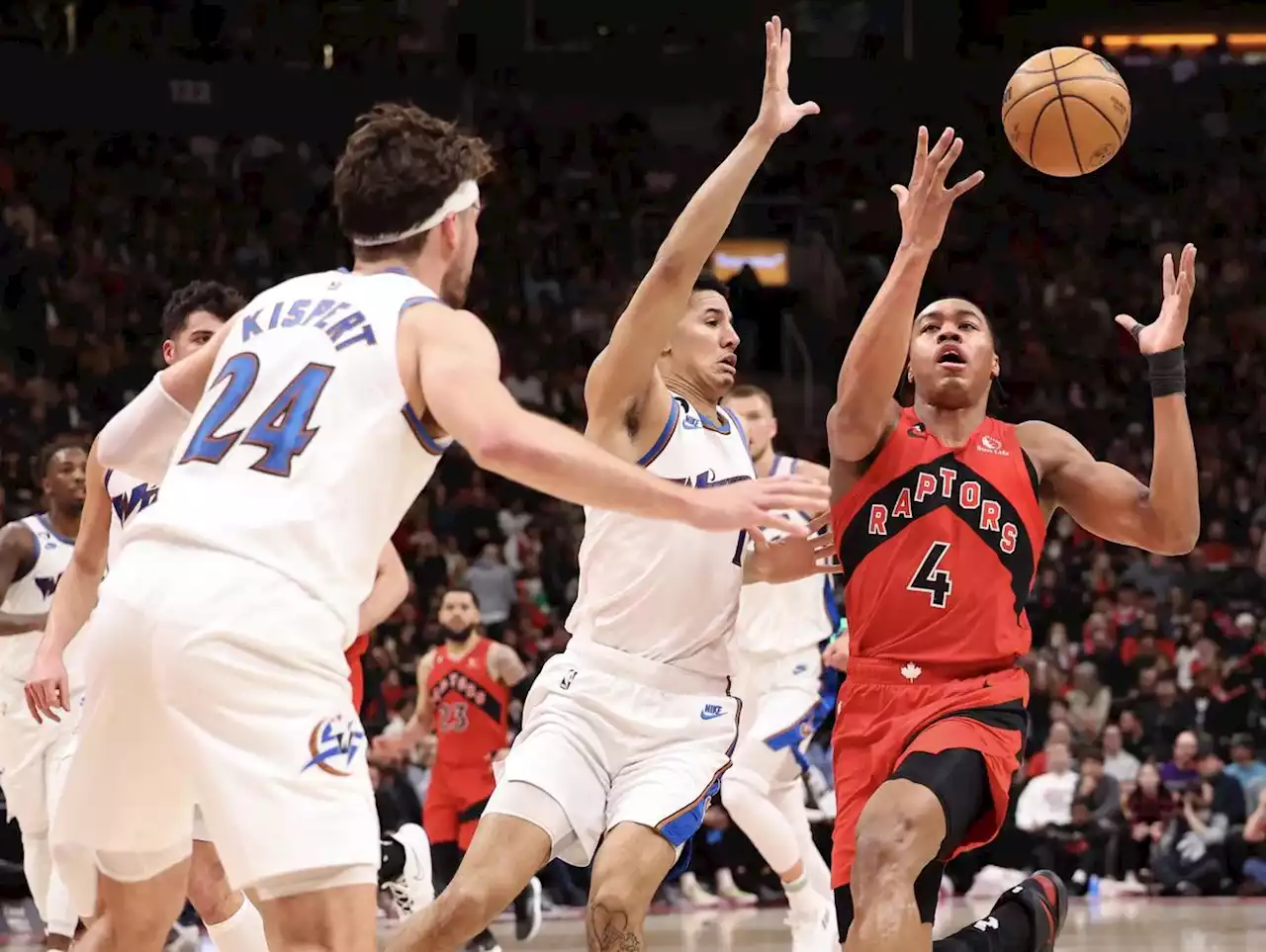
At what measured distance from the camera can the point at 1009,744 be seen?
5.66m

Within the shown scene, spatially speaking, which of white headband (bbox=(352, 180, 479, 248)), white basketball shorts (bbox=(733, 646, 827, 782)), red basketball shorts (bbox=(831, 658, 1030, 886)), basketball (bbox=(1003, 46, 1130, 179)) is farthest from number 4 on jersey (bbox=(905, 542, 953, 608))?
white basketball shorts (bbox=(733, 646, 827, 782))

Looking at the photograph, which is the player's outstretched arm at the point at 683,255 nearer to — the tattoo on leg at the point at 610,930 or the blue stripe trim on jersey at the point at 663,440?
the blue stripe trim on jersey at the point at 663,440

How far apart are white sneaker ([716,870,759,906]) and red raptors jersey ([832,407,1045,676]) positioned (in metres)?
7.11

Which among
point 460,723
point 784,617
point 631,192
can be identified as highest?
point 631,192

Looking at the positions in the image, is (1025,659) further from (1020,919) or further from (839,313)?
(1020,919)

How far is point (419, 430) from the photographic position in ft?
12.5

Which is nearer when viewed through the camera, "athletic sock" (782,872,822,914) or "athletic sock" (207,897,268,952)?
"athletic sock" (207,897,268,952)

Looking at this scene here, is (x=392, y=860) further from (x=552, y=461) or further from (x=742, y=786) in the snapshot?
(x=552, y=461)

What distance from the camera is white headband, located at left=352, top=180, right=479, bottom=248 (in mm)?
4055

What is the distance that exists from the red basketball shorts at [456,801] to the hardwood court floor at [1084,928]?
0.68 metres

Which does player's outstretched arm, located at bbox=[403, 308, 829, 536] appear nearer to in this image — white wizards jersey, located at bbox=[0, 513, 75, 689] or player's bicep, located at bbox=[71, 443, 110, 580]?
player's bicep, located at bbox=[71, 443, 110, 580]

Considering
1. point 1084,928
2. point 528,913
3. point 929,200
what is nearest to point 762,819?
point 528,913

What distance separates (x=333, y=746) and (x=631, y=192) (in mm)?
20981

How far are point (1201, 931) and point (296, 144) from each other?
16.2 meters
